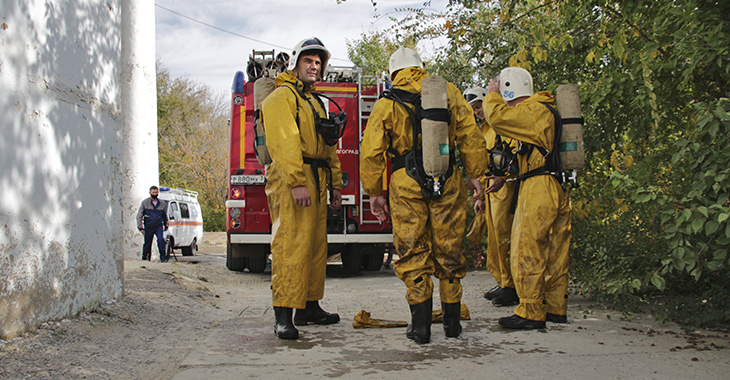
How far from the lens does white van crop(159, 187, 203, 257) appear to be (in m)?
14.9

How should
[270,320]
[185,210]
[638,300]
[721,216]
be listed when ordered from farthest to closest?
[185,210]
[270,320]
[638,300]
[721,216]

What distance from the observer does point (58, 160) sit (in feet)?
12.3

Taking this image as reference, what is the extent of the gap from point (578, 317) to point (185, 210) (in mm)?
14446

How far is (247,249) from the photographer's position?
8.80m

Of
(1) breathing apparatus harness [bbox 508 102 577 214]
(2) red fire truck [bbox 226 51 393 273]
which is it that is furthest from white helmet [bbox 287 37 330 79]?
(2) red fire truck [bbox 226 51 393 273]

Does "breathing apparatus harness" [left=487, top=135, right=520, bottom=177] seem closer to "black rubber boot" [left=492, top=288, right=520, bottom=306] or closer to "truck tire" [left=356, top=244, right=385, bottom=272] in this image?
"black rubber boot" [left=492, top=288, right=520, bottom=306]

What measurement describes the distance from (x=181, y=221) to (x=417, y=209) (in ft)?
44.0

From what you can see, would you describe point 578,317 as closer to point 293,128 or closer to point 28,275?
point 293,128

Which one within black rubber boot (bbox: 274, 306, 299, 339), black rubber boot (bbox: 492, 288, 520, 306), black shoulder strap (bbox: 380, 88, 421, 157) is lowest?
black rubber boot (bbox: 492, 288, 520, 306)

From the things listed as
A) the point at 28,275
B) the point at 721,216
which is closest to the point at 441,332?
the point at 721,216

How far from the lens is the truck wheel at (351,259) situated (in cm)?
919

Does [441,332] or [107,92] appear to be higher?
[107,92]

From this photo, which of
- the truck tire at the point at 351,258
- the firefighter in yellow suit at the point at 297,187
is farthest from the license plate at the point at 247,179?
the firefighter in yellow suit at the point at 297,187

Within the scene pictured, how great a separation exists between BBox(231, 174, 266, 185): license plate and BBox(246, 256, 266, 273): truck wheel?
5.00 ft
